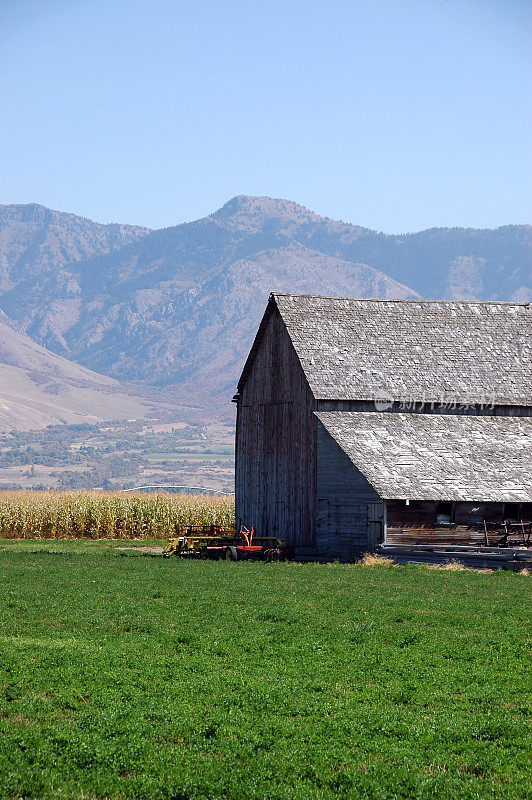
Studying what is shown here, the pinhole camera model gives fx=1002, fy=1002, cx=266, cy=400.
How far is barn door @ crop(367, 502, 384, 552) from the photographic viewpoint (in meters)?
41.6

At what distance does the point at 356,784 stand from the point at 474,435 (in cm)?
3386

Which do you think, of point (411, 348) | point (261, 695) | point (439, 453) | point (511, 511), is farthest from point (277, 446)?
point (261, 695)

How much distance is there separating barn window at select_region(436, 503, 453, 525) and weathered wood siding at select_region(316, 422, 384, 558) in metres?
2.56

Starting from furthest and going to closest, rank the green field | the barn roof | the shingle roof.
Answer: the shingle roof
the barn roof
the green field

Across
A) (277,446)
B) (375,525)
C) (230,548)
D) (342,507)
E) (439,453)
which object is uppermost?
(277,446)

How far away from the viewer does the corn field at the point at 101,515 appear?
55312 millimetres

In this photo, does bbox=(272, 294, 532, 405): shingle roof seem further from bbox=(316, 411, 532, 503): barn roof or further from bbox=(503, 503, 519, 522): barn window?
bbox=(503, 503, 519, 522): barn window

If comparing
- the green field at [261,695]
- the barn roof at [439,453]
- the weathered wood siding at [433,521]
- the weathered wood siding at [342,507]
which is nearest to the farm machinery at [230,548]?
the weathered wood siding at [342,507]

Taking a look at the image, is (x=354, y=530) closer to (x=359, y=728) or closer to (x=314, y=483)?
(x=314, y=483)

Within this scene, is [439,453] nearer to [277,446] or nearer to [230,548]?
[277,446]

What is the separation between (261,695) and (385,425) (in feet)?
96.3

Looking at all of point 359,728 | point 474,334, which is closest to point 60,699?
point 359,728

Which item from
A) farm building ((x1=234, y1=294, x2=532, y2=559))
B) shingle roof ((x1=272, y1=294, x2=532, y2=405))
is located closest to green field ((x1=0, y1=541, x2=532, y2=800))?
farm building ((x1=234, y1=294, x2=532, y2=559))

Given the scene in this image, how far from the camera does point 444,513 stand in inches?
1668
